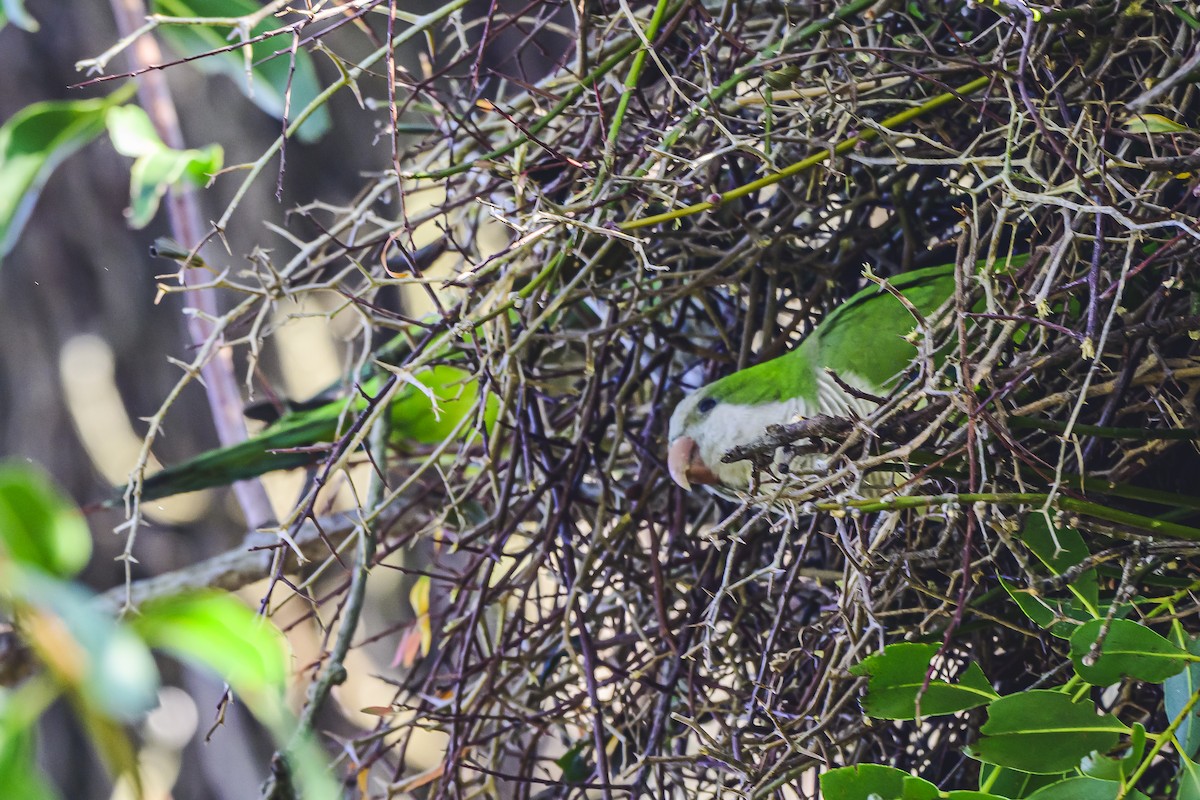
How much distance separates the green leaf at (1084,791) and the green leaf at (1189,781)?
2 centimetres

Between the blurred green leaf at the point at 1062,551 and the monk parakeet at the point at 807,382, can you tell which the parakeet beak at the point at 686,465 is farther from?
the blurred green leaf at the point at 1062,551

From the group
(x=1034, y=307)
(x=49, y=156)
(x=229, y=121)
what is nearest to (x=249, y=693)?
(x=1034, y=307)

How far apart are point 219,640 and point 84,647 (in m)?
0.02

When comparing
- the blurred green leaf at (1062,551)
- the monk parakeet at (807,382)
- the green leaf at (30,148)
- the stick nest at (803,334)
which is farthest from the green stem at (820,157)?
the green leaf at (30,148)

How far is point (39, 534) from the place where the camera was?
160mm

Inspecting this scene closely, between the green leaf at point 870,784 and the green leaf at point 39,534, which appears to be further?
the green leaf at point 870,784

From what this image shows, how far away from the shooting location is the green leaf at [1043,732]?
379 mm

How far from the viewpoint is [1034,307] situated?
0.41 metres

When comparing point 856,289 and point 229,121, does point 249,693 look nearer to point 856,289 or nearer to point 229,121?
point 856,289

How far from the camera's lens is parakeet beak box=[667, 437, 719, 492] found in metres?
0.62

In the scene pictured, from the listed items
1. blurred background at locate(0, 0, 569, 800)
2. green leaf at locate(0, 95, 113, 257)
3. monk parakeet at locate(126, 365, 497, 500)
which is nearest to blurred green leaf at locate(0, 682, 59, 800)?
monk parakeet at locate(126, 365, 497, 500)

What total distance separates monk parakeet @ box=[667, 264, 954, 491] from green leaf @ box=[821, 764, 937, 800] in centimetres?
25

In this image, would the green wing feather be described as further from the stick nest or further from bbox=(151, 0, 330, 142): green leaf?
bbox=(151, 0, 330, 142): green leaf

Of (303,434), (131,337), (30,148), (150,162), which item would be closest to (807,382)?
(303,434)
